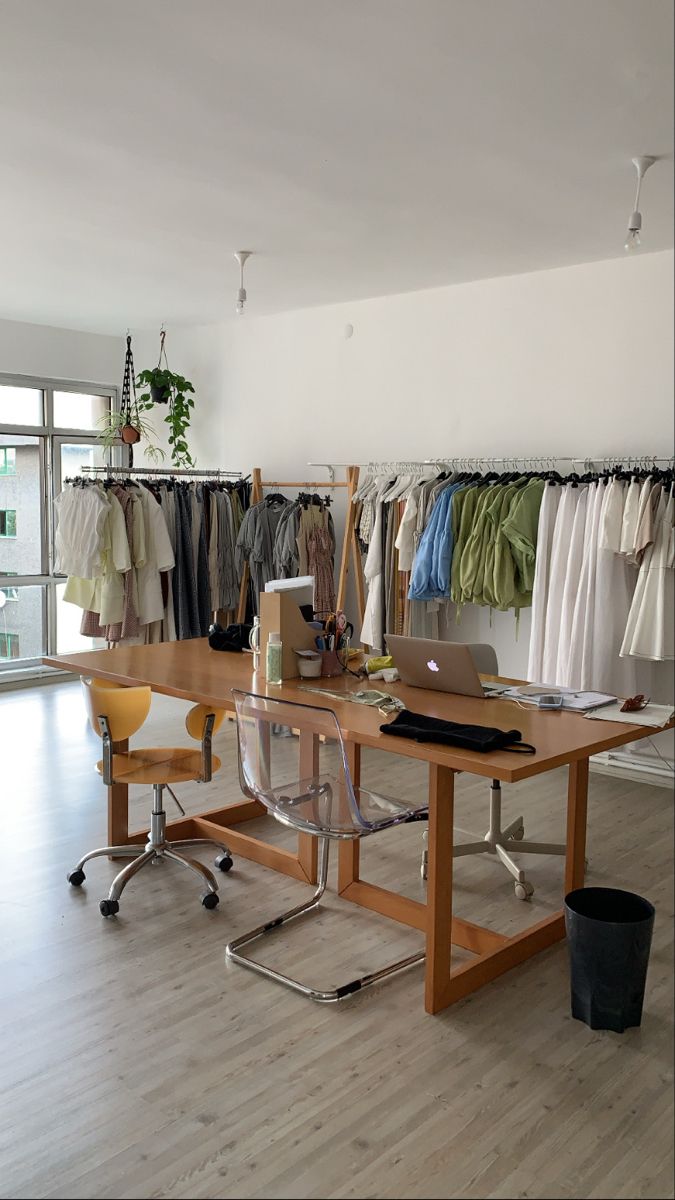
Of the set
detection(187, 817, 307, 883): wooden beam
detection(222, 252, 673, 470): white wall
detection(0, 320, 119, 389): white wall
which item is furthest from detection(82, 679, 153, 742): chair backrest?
detection(0, 320, 119, 389): white wall

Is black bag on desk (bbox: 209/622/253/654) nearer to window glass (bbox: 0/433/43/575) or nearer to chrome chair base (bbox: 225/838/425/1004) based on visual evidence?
chrome chair base (bbox: 225/838/425/1004)

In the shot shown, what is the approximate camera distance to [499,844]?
3746 millimetres

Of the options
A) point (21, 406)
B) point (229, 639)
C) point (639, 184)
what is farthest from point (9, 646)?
point (639, 184)

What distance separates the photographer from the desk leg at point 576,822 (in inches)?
126

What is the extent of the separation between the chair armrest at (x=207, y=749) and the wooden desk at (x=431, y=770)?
153 millimetres

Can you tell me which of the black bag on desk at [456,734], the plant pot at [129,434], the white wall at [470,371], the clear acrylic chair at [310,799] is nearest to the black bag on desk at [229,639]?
the clear acrylic chair at [310,799]

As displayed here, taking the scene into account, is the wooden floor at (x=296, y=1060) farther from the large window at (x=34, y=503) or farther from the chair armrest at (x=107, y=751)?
the large window at (x=34, y=503)

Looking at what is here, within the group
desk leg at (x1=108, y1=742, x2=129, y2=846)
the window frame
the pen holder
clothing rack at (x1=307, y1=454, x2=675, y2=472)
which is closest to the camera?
the pen holder

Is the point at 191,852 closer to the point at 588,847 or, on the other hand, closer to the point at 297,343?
the point at 588,847

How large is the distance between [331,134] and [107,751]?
231 cm

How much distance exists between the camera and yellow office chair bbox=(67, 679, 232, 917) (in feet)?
11.2

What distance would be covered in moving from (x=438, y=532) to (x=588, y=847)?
1919mm

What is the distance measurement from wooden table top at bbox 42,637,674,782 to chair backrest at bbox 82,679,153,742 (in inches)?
3.3

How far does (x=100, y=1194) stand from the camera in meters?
2.02
